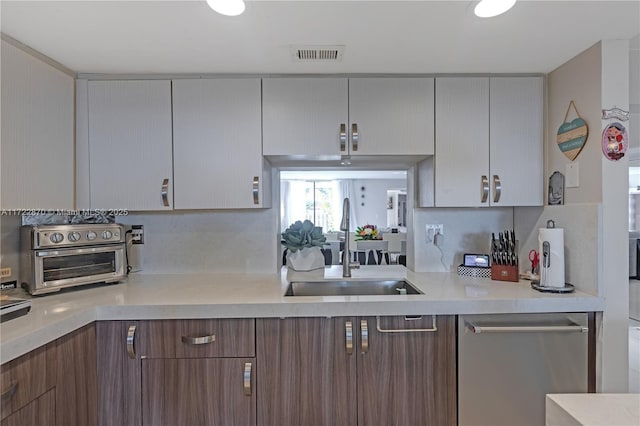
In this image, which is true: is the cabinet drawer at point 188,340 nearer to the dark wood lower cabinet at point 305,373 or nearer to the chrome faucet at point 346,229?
the dark wood lower cabinet at point 305,373

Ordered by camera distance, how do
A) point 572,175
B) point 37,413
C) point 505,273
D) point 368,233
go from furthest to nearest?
point 368,233 < point 505,273 < point 572,175 < point 37,413

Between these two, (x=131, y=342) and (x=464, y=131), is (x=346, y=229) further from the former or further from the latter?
(x=131, y=342)

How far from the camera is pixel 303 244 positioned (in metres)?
2.30

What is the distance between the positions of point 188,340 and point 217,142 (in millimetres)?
1013

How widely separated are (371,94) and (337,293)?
3.77 ft

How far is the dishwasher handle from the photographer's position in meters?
1.56

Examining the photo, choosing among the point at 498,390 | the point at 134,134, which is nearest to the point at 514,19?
the point at 498,390

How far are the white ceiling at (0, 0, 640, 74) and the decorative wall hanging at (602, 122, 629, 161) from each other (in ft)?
1.30

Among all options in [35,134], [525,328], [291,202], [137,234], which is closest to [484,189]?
[525,328]

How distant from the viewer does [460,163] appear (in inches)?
77.0

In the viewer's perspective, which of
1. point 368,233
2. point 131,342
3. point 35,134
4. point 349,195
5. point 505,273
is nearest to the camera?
point 131,342

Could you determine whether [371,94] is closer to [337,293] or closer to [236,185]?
[236,185]

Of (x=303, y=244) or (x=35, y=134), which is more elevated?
(x=35, y=134)

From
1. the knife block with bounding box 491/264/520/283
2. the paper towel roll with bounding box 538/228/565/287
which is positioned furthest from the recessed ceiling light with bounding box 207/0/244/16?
the knife block with bounding box 491/264/520/283
